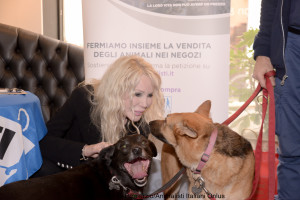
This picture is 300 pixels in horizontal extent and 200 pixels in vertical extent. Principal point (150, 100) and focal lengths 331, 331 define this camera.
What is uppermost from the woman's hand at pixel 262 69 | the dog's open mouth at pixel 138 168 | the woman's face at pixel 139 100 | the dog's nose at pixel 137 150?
the woman's hand at pixel 262 69

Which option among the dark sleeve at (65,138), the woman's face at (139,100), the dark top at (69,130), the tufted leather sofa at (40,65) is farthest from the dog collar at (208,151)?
the tufted leather sofa at (40,65)

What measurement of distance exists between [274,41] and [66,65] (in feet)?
10.7

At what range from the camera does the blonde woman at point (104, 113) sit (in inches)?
104

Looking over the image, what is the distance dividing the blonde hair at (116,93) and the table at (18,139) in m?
0.51

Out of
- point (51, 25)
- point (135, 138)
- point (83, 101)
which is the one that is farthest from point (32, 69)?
point (135, 138)

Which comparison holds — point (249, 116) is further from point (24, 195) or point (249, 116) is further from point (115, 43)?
point (24, 195)

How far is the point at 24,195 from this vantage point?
1844mm

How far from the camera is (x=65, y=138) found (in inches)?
113

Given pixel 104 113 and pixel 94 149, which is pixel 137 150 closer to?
pixel 94 149

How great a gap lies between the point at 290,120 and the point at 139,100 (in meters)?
1.13

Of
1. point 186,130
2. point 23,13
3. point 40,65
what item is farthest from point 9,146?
point 23,13

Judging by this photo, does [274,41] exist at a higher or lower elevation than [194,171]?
higher

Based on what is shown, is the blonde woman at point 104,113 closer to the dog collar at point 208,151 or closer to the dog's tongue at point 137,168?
the dog's tongue at point 137,168

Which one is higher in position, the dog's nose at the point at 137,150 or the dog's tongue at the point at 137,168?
the dog's nose at the point at 137,150
